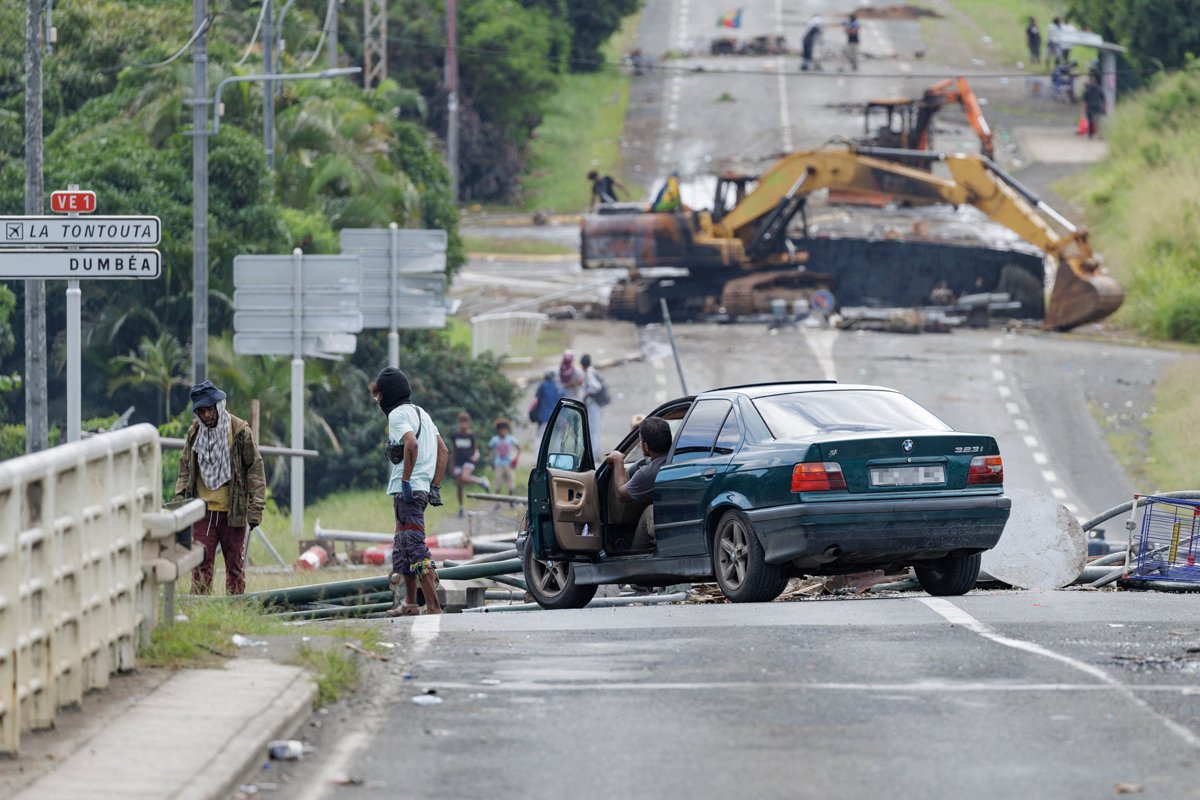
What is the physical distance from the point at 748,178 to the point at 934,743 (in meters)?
34.6

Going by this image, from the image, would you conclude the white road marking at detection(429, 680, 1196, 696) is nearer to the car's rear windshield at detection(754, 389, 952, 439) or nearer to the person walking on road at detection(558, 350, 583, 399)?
the car's rear windshield at detection(754, 389, 952, 439)

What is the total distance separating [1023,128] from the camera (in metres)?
68.8

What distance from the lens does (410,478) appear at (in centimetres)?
1366

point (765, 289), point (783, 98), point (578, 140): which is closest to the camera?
point (765, 289)

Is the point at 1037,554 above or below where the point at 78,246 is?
below

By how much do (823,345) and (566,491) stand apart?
2523cm

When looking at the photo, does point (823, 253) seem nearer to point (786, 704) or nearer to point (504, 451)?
point (504, 451)

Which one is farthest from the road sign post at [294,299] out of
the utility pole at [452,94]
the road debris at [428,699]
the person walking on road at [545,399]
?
A: the utility pole at [452,94]

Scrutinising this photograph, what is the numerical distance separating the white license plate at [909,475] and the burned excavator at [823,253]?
26007mm

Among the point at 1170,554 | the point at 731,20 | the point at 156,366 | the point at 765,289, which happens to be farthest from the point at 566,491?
the point at 731,20

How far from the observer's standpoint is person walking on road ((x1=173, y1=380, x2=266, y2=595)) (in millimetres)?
13930

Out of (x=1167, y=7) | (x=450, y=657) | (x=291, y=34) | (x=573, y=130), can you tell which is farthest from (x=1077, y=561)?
(x=573, y=130)

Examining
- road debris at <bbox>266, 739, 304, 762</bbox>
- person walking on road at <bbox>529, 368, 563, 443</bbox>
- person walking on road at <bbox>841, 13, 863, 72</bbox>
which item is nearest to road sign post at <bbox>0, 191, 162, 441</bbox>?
road debris at <bbox>266, 739, 304, 762</bbox>

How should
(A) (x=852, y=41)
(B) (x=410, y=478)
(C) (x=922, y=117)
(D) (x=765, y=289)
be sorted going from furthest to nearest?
(A) (x=852, y=41) → (C) (x=922, y=117) → (D) (x=765, y=289) → (B) (x=410, y=478)
